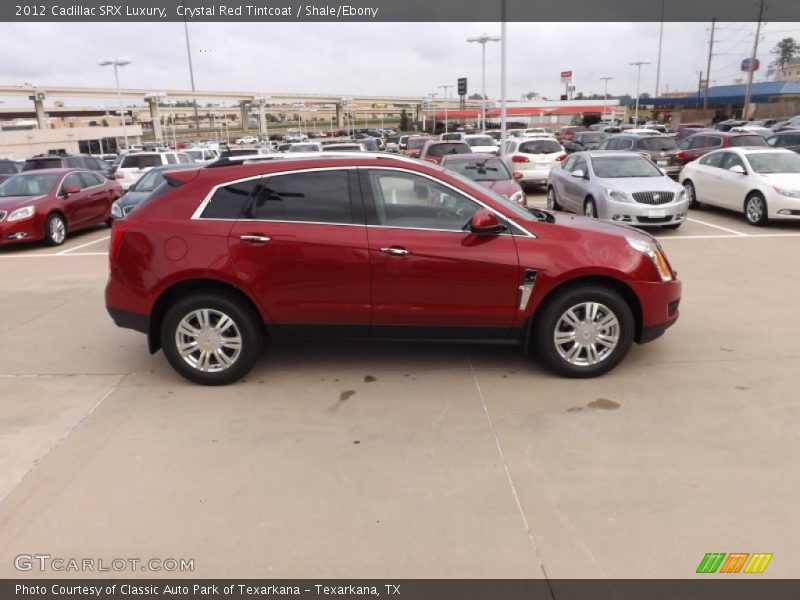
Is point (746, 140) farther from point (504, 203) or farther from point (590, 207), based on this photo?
point (504, 203)

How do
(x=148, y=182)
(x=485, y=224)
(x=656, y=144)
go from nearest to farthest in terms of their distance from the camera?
(x=485, y=224), (x=148, y=182), (x=656, y=144)

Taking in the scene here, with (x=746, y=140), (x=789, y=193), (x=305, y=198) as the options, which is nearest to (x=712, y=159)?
(x=789, y=193)

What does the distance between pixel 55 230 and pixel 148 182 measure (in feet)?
6.88

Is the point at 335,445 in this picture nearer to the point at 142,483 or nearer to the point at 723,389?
the point at 142,483

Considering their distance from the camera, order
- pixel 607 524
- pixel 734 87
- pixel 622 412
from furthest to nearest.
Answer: pixel 734 87 < pixel 622 412 < pixel 607 524

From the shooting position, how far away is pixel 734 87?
261ft

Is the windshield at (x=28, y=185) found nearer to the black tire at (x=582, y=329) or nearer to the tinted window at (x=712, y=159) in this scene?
the black tire at (x=582, y=329)

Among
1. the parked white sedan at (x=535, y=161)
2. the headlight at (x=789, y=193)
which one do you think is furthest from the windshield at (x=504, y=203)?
the parked white sedan at (x=535, y=161)

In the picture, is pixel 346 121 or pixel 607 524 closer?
pixel 607 524

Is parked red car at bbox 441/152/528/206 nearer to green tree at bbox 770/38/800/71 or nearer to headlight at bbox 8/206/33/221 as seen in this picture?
headlight at bbox 8/206/33/221

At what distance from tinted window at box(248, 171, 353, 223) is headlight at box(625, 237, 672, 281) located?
7.45ft

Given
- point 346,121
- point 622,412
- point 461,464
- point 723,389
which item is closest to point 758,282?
point 723,389

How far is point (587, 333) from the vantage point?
16.1 ft

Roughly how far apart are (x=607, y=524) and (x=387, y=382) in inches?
87.4
